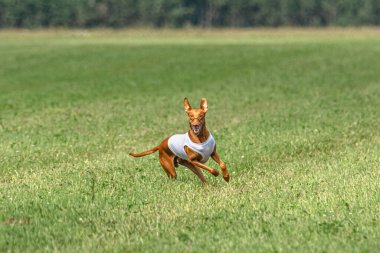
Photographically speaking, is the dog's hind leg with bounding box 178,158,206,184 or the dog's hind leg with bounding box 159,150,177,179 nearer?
the dog's hind leg with bounding box 178,158,206,184

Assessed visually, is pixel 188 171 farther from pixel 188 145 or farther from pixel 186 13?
pixel 186 13

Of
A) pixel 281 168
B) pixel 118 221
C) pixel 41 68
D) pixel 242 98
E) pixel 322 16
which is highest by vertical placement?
pixel 118 221

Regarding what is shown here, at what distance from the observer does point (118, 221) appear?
30.7 feet

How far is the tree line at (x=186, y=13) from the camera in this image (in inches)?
6516

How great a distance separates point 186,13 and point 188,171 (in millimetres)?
162303

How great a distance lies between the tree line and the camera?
166 m

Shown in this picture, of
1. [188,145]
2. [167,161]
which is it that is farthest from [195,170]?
Result: [188,145]

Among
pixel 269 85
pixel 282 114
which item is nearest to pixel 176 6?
pixel 269 85

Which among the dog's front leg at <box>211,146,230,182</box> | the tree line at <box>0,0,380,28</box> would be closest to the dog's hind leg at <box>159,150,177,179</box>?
the dog's front leg at <box>211,146,230,182</box>

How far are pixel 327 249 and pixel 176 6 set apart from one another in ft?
557

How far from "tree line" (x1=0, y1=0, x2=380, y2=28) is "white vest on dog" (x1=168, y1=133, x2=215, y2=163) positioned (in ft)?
506

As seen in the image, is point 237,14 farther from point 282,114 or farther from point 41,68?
point 282,114

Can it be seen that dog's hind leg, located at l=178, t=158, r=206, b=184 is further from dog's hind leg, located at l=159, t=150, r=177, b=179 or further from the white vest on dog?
the white vest on dog

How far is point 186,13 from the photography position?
173750 mm
